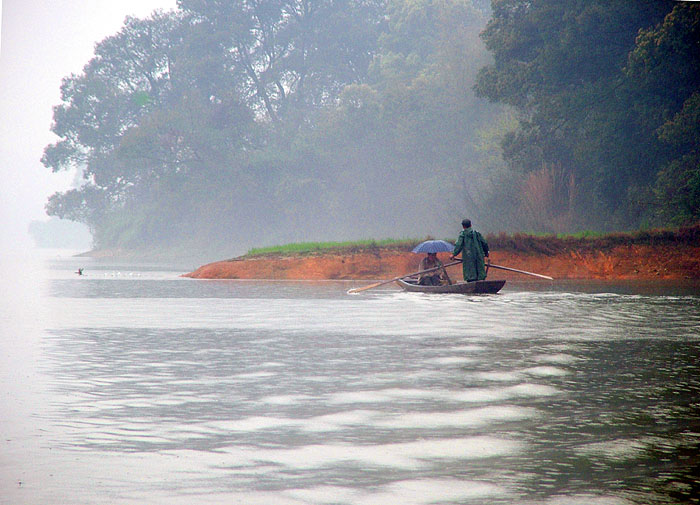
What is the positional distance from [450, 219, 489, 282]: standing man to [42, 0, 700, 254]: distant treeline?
47.3 feet

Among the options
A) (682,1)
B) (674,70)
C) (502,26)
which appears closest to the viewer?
(682,1)

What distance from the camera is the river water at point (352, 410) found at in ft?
19.9

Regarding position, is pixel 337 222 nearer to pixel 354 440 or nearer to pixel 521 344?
pixel 521 344

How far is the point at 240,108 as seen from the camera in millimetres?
78625

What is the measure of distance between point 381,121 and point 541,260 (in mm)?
39175

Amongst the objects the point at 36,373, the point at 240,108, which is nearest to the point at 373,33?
the point at 240,108

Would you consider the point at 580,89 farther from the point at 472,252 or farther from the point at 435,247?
the point at 472,252

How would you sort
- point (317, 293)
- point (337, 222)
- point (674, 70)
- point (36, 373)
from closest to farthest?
point (36, 373)
point (317, 293)
point (674, 70)
point (337, 222)

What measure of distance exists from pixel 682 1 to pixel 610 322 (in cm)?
2285

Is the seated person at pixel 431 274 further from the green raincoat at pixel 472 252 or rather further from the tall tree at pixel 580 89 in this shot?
the tall tree at pixel 580 89

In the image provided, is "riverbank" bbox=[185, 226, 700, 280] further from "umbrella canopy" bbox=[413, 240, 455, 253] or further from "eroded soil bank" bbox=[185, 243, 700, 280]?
"umbrella canopy" bbox=[413, 240, 455, 253]

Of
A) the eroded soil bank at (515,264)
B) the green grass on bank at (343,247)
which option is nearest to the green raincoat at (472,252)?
the eroded soil bank at (515,264)

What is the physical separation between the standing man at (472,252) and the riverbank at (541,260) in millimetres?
A: 9533

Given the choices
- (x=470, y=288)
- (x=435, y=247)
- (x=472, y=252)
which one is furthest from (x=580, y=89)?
(x=470, y=288)
